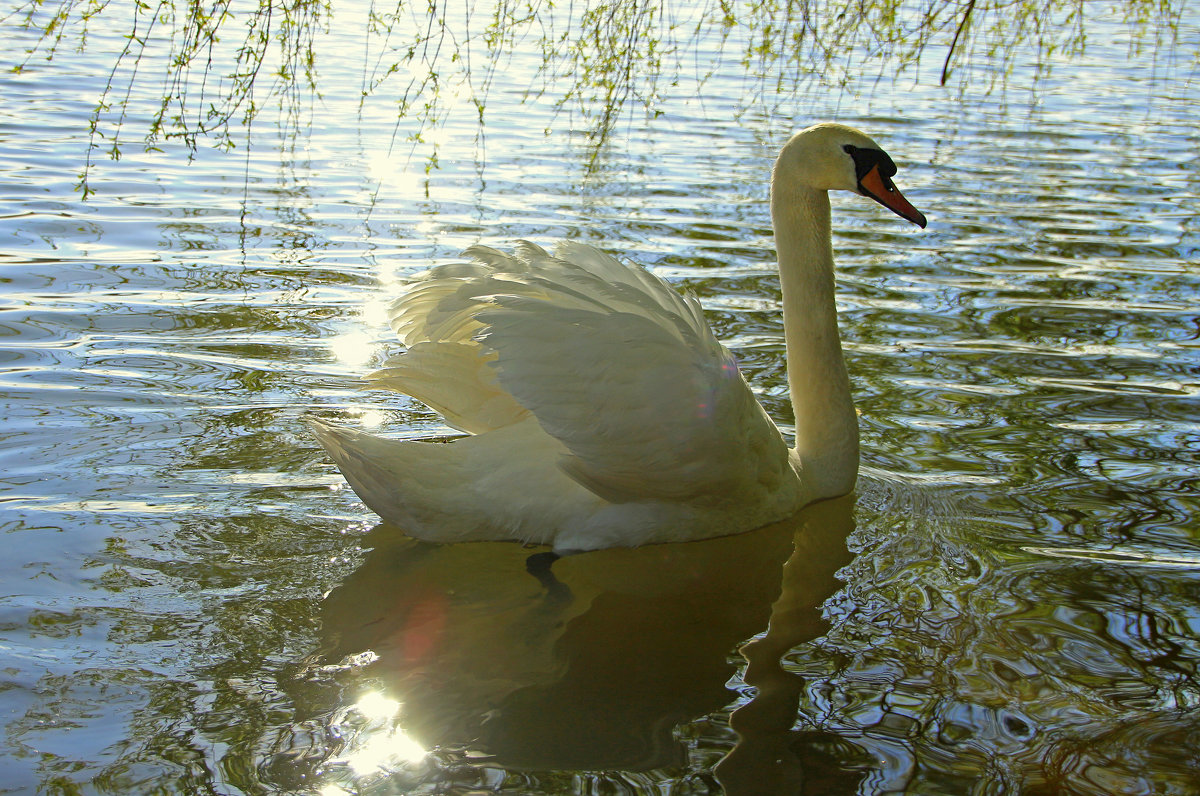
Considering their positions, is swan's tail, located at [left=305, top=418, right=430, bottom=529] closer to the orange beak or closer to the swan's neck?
the swan's neck

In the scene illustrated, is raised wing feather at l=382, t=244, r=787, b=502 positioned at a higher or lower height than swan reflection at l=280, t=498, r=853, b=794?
higher

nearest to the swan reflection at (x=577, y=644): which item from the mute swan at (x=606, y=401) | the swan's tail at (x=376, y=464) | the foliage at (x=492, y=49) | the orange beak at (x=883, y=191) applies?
the mute swan at (x=606, y=401)

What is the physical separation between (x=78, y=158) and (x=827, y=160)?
717 centimetres

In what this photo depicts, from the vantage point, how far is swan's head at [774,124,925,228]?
4.32 meters

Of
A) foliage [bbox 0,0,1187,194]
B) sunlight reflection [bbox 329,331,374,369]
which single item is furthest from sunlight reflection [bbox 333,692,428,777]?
foliage [bbox 0,0,1187,194]

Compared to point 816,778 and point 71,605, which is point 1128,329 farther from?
point 71,605

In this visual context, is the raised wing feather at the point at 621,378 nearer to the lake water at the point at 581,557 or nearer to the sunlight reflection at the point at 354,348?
the lake water at the point at 581,557

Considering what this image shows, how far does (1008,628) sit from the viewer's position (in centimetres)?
357

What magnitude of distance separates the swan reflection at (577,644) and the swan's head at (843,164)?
126cm

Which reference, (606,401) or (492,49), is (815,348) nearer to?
(606,401)

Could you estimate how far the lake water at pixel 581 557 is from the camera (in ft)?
9.53

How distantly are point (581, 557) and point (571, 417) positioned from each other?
2.48 feet

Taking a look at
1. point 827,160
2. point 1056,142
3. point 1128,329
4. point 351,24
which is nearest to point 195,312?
point 827,160

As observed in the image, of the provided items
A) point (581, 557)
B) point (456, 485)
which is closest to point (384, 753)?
point (456, 485)
